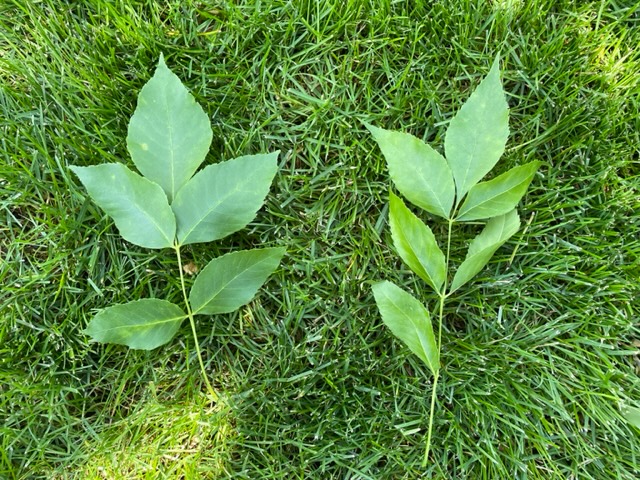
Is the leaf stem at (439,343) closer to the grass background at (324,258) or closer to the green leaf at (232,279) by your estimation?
the grass background at (324,258)

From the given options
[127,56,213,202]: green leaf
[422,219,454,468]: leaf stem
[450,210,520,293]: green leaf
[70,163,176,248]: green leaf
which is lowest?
[422,219,454,468]: leaf stem

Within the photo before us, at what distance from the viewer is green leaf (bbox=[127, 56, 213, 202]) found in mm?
1234

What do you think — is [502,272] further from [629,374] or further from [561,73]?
[561,73]

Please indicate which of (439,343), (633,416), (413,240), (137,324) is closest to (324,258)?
(413,240)

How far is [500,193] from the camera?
1.25 metres

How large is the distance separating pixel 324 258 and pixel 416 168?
0.98 ft

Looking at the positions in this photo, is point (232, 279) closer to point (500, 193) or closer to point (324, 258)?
point (324, 258)

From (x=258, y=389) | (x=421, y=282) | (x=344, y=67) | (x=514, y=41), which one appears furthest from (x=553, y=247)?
(x=258, y=389)

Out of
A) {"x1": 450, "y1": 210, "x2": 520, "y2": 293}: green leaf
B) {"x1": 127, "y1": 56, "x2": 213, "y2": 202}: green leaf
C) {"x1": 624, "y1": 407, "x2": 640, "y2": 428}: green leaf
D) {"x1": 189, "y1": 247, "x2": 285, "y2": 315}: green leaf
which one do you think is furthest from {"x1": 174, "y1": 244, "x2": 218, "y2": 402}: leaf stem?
{"x1": 624, "y1": 407, "x2": 640, "y2": 428}: green leaf

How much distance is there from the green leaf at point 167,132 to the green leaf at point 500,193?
0.61 metres

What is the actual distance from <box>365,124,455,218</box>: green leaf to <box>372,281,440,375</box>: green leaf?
0.71 ft

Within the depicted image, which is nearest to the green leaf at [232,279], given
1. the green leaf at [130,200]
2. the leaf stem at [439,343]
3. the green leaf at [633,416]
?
the green leaf at [130,200]

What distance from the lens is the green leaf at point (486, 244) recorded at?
1.24 meters

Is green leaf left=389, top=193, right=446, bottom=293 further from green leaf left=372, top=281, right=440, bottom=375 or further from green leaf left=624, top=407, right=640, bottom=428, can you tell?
green leaf left=624, top=407, right=640, bottom=428
